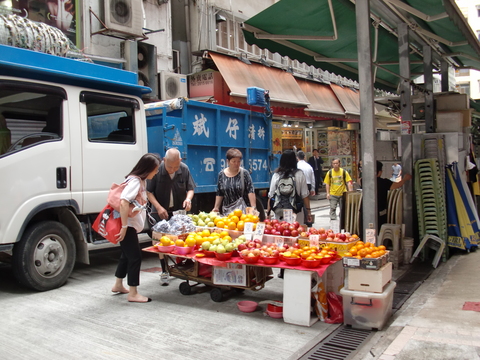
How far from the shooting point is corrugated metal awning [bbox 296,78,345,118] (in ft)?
60.1

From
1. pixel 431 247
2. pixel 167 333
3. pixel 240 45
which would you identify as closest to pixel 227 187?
pixel 167 333

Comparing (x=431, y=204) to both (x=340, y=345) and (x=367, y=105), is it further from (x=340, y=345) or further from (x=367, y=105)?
(x=340, y=345)

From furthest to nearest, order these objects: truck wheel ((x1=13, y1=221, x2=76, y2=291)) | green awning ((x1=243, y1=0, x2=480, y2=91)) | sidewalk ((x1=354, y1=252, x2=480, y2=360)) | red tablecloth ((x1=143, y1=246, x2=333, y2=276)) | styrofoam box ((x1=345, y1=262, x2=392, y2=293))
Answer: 1. green awning ((x1=243, y1=0, x2=480, y2=91))
2. truck wheel ((x1=13, y1=221, x2=76, y2=291))
3. red tablecloth ((x1=143, y1=246, x2=333, y2=276))
4. styrofoam box ((x1=345, y1=262, x2=392, y2=293))
5. sidewalk ((x1=354, y1=252, x2=480, y2=360))

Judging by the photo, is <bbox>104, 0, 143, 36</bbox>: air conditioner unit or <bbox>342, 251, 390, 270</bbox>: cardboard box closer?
<bbox>342, 251, 390, 270</bbox>: cardboard box

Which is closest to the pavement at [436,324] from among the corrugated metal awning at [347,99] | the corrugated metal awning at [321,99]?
the corrugated metal awning at [321,99]

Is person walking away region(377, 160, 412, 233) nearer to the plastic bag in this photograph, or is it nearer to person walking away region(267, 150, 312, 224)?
person walking away region(267, 150, 312, 224)

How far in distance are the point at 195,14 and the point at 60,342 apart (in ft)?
42.7

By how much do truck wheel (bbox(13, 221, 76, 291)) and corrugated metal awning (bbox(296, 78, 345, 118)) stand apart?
12870mm

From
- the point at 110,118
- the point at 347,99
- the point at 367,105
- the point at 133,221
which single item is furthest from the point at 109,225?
the point at 347,99

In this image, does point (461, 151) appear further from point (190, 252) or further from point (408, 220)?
point (190, 252)

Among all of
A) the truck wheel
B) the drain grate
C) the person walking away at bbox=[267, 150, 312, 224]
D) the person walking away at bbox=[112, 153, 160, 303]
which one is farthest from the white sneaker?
the drain grate

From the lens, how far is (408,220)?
25.4ft

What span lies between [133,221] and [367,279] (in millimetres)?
2705

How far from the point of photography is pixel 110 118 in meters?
6.91
